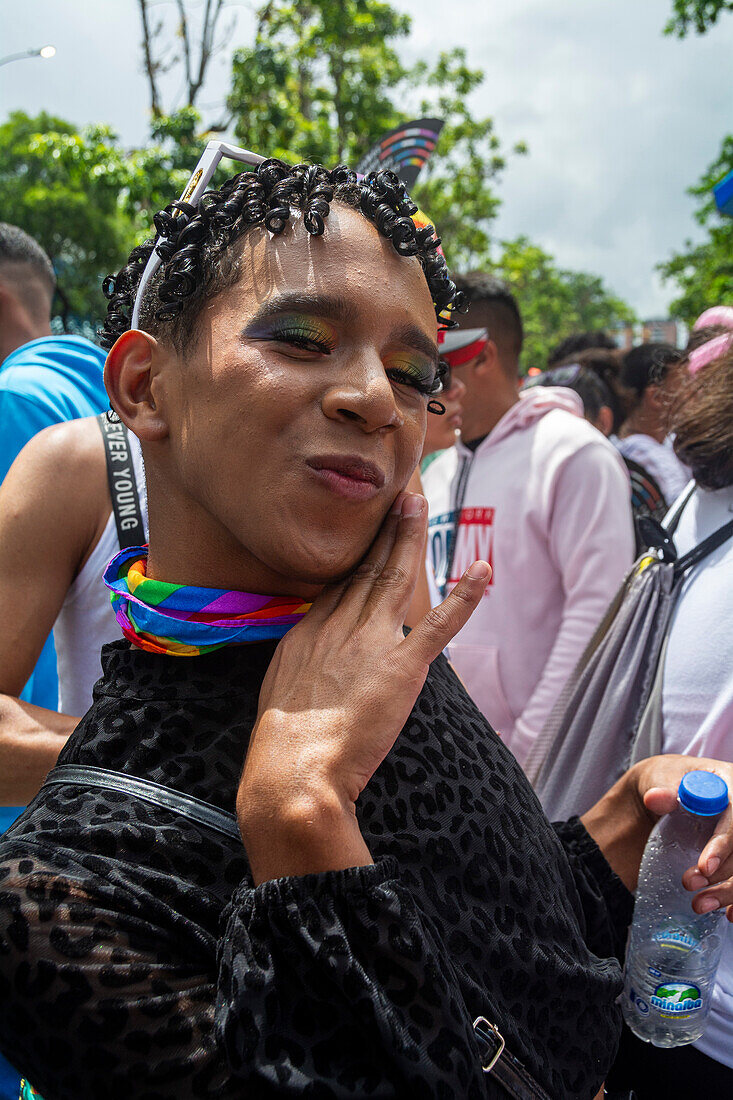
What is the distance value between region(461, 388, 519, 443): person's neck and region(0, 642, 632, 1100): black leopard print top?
279 cm

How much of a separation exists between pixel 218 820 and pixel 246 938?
0.17 meters

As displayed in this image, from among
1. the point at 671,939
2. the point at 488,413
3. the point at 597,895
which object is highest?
the point at 488,413

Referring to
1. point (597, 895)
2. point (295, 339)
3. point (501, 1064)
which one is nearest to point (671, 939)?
point (597, 895)

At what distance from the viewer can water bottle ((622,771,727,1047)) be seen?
1.58 meters

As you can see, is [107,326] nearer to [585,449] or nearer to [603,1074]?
[603,1074]

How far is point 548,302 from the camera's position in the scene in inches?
2200

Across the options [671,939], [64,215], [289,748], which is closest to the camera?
[289,748]

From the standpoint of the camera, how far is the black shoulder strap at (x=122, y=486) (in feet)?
6.02

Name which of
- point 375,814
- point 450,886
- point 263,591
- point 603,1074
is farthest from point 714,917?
point 263,591

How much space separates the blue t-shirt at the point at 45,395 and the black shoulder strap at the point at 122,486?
0.36 m

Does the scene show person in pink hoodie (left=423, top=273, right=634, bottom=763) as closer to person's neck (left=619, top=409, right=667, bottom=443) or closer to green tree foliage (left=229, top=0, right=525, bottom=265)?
person's neck (left=619, top=409, right=667, bottom=443)

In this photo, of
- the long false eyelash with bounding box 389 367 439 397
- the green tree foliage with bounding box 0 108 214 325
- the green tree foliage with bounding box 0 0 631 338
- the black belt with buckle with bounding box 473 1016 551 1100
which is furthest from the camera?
the green tree foliage with bounding box 0 108 214 325

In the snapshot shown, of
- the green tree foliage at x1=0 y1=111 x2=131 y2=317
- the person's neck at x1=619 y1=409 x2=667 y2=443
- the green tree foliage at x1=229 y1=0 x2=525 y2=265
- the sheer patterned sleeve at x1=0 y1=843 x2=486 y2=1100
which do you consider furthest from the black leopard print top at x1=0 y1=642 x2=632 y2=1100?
the green tree foliage at x1=0 y1=111 x2=131 y2=317

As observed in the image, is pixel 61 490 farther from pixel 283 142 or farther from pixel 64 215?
pixel 64 215
